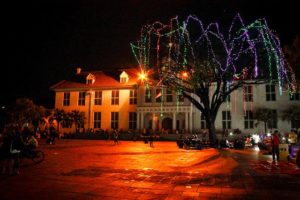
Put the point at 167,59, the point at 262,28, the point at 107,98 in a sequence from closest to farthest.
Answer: the point at 262,28 < the point at 167,59 < the point at 107,98

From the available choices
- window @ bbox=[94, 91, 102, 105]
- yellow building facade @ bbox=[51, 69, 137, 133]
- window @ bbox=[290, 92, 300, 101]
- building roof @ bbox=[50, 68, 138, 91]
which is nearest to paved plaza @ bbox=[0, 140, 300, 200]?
window @ bbox=[290, 92, 300, 101]

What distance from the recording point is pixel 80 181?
9.36 metres

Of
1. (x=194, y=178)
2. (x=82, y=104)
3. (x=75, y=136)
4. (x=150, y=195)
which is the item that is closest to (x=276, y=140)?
(x=194, y=178)

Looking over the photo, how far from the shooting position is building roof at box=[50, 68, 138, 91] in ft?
138

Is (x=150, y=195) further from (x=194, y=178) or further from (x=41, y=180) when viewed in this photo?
(x=41, y=180)

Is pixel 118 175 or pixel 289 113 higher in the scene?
pixel 289 113

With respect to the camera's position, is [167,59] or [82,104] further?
[82,104]

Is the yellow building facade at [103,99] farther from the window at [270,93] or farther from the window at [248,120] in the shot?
the window at [270,93]

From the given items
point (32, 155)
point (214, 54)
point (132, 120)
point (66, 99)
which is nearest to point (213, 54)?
point (214, 54)

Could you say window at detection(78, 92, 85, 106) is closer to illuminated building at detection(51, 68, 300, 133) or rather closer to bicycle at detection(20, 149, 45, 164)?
illuminated building at detection(51, 68, 300, 133)

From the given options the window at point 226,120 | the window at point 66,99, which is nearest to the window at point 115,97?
the window at point 66,99

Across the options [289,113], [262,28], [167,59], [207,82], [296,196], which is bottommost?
[296,196]

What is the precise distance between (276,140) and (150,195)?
10532 mm

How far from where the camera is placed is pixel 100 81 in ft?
145
